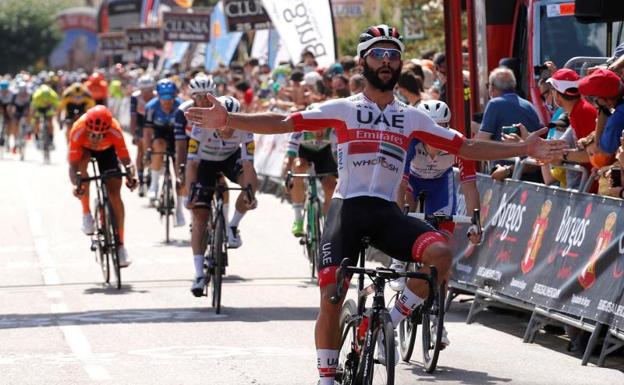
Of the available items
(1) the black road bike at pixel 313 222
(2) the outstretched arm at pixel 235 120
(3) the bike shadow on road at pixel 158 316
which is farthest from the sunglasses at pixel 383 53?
(1) the black road bike at pixel 313 222

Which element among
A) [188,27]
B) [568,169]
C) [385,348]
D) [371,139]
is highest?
[371,139]

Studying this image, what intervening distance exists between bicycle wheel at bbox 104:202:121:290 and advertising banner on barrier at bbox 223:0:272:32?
1965 cm

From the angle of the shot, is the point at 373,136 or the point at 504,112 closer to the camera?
the point at 373,136

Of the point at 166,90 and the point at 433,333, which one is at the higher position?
the point at 166,90

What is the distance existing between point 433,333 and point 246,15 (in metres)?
24.8

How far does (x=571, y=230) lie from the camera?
11250 mm

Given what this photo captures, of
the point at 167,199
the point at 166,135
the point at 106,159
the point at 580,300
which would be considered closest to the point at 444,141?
the point at 580,300

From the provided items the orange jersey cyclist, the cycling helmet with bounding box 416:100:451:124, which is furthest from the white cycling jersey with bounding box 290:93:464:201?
the orange jersey cyclist

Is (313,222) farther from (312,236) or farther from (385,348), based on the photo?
(385,348)

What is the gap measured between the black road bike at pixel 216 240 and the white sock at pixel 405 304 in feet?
12.4

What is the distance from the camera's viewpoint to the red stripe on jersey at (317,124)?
8.34m

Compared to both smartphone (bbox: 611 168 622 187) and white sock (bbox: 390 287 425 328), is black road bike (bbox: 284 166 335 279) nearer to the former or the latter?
smartphone (bbox: 611 168 622 187)

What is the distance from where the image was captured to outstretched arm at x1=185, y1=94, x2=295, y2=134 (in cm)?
783

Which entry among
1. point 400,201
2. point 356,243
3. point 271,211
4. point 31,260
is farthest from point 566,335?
point 271,211
